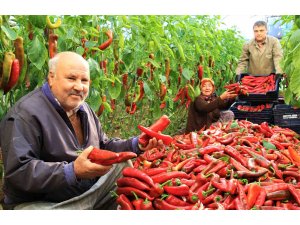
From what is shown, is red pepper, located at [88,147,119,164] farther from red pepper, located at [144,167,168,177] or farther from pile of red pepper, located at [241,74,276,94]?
pile of red pepper, located at [241,74,276,94]

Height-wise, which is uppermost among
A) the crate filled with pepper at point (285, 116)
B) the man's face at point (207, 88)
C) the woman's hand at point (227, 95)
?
the man's face at point (207, 88)

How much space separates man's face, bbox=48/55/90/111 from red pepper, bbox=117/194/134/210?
2.38ft

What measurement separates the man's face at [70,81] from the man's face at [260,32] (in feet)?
10.8

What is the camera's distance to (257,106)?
6.55 metres

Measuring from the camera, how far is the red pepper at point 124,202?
3.24 metres

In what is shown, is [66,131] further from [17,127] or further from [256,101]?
[256,101]

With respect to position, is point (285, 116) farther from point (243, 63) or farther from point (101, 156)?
point (101, 156)

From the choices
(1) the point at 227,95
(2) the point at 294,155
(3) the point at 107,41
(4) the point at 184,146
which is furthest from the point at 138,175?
(1) the point at 227,95

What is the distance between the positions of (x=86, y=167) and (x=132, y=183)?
2.27 feet

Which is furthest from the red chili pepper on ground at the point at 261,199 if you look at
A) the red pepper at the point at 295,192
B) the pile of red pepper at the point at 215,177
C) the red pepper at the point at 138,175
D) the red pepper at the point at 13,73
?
the red pepper at the point at 13,73

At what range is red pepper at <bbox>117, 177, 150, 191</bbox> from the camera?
3.32 m

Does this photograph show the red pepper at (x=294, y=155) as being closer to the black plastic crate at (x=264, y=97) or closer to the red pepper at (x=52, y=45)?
the black plastic crate at (x=264, y=97)
